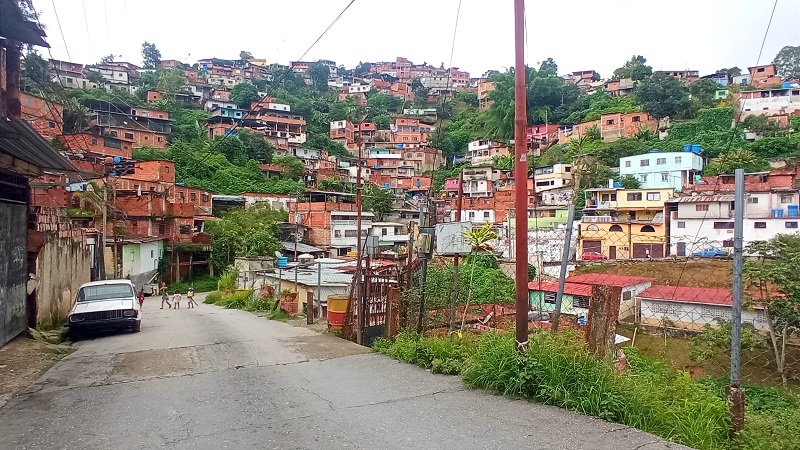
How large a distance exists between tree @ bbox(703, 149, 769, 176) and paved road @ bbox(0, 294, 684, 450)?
153 ft

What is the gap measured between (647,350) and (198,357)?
792 inches

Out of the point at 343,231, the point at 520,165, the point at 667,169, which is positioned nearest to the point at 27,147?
the point at 520,165

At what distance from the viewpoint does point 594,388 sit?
5469 millimetres

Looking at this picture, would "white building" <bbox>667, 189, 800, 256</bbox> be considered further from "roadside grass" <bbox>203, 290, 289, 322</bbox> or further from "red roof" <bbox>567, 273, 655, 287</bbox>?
"roadside grass" <bbox>203, 290, 289, 322</bbox>

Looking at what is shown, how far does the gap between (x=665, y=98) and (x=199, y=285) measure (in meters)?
59.1

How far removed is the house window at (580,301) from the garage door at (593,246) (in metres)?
13.5

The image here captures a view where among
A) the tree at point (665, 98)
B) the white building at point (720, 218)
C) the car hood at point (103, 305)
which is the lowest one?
the car hood at point (103, 305)

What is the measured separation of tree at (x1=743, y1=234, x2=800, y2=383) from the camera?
16875 millimetres

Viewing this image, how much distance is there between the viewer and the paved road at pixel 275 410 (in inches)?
187

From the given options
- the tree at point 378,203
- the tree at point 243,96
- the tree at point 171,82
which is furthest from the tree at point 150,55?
the tree at point 378,203

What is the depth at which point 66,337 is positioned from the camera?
12.4 m

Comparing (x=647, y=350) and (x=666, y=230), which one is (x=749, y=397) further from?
(x=666, y=230)

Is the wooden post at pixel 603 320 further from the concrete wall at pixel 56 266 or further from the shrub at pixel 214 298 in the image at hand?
the shrub at pixel 214 298

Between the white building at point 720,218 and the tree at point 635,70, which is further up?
the tree at point 635,70
